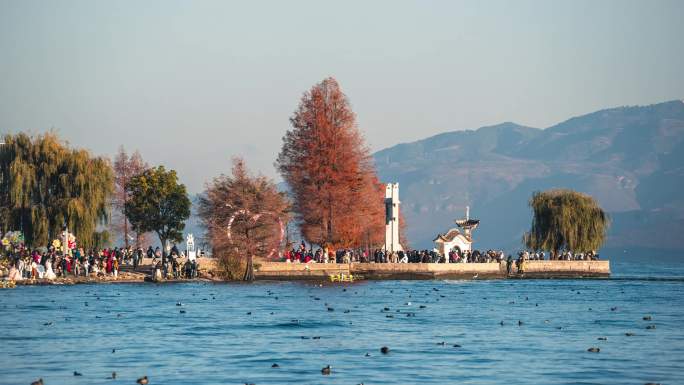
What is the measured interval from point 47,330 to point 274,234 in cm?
4181

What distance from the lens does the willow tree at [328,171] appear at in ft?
344

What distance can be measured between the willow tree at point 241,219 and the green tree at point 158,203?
21.5 ft

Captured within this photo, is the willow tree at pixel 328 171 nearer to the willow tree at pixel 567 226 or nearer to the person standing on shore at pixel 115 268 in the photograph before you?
the willow tree at pixel 567 226

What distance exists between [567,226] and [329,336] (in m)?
69.4

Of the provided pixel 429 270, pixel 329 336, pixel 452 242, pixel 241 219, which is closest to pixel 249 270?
pixel 241 219

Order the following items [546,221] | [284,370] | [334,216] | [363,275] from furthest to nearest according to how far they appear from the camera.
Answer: [546,221]
[334,216]
[363,275]
[284,370]

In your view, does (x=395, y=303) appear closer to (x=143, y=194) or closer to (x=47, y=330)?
(x=47, y=330)

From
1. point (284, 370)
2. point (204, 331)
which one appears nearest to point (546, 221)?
point (204, 331)

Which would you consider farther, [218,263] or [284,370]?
[218,263]

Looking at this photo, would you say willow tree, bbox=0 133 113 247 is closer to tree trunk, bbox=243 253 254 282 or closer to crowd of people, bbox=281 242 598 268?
tree trunk, bbox=243 253 254 282

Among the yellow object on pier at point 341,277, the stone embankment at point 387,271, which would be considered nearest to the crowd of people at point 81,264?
the stone embankment at point 387,271

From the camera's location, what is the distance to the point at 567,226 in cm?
11475

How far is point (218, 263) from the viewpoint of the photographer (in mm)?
88812

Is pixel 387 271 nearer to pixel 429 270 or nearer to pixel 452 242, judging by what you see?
pixel 429 270
